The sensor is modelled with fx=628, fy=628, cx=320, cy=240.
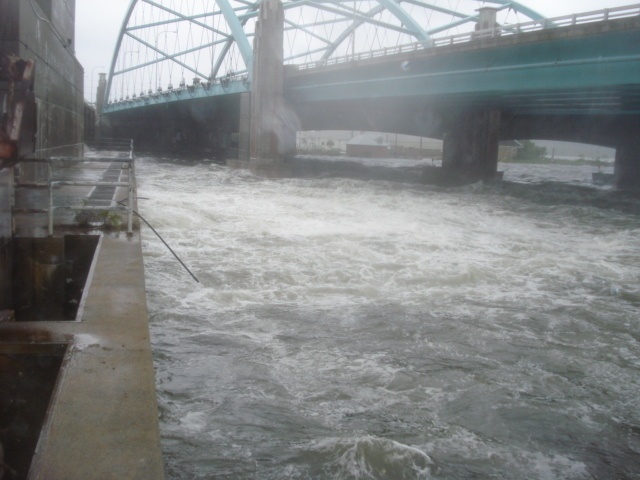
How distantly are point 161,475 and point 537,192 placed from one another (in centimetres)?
2859

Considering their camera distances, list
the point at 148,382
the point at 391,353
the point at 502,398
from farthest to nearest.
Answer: the point at 391,353
the point at 502,398
the point at 148,382

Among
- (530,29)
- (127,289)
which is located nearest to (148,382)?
(127,289)

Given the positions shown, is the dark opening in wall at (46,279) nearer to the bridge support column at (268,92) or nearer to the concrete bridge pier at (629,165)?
the bridge support column at (268,92)

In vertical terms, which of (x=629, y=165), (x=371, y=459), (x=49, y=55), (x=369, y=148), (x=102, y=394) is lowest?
(x=371, y=459)

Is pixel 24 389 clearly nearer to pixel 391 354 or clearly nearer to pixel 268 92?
pixel 391 354

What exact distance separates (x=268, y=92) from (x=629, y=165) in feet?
74.2

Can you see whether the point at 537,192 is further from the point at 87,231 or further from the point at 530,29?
the point at 87,231

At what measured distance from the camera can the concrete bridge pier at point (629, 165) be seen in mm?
36750

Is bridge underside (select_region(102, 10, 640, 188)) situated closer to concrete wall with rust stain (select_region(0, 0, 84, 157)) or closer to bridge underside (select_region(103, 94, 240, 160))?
bridge underside (select_region(103, 94, 240, 160))

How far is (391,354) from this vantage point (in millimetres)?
6672

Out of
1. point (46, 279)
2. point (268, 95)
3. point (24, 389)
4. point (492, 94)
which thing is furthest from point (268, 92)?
point (24, 389)

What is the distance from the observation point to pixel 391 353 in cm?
671

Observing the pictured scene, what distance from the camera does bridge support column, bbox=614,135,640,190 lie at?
36781 mm


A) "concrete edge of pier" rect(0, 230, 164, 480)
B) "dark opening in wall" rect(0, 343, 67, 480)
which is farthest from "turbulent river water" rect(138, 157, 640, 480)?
"dark opening in wall" rect(0, 343, 67, 480)
